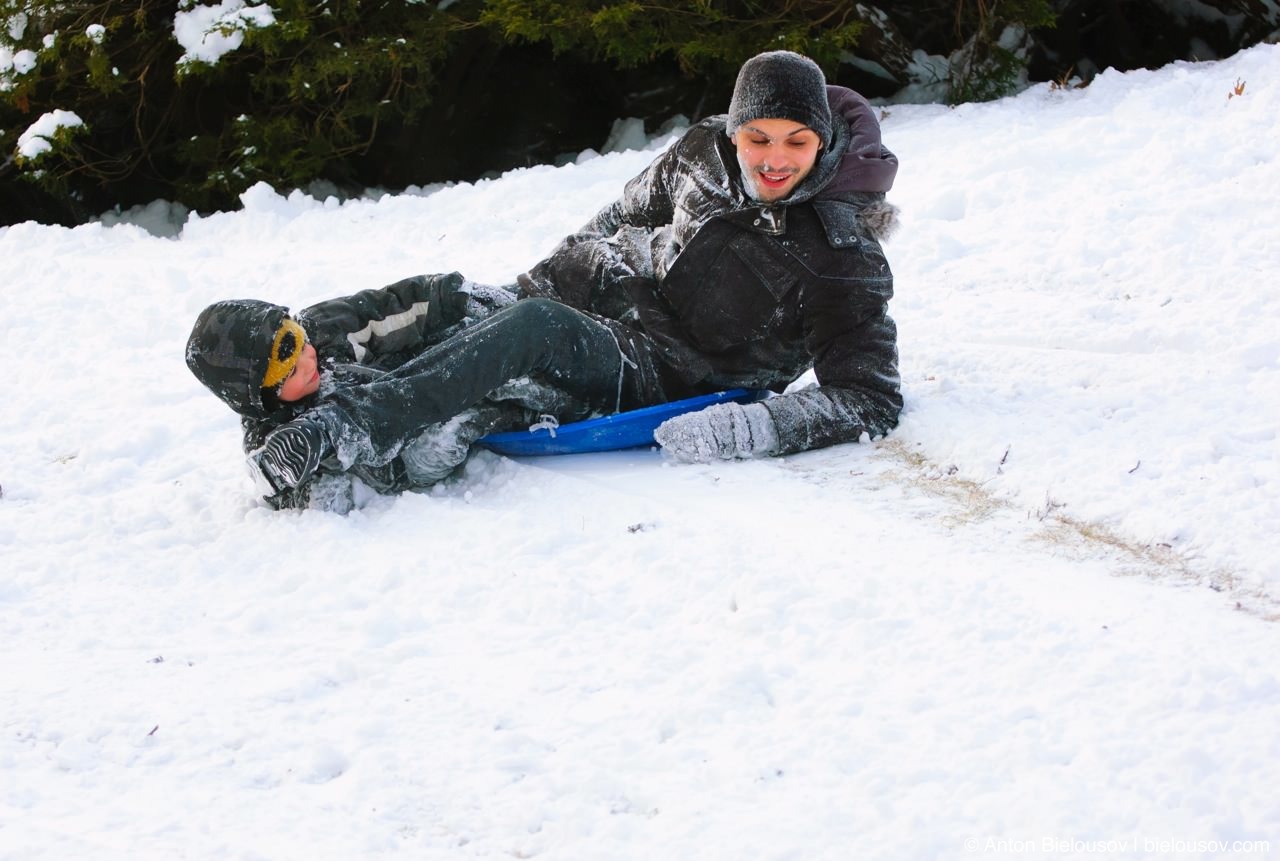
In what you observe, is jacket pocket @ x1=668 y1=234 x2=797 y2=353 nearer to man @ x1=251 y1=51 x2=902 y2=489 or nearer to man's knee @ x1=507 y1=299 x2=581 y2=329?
man @ x1=251 y1=51 x2=902 y2=489

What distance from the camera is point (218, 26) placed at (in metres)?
6.46

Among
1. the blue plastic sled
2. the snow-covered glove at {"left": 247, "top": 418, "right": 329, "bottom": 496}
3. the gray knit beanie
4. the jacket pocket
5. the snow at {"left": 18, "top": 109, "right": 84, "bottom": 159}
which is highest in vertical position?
the gray knit beanie

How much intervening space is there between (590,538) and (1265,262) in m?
2.55

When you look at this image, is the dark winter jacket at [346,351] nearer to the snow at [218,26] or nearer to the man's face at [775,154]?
the man's face at [775,154]

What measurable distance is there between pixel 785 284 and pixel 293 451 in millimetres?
1333

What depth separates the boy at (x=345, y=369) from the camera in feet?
9.81

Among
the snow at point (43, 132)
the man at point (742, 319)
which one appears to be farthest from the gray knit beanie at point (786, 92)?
the snow at point (43, 132)

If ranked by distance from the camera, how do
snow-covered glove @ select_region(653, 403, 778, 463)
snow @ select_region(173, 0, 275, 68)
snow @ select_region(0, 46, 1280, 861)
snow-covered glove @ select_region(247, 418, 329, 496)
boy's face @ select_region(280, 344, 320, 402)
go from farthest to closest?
1. snow @ select_region(173, 0, 275, 68)
2. snow-covered glove @ select_region(653, 403, 778, 463)
3. boy's face @ select_region(280, 344, 320, 402)
4. snow-covered glove @ select_region(247, 418, 329, 496)
5. snow @ select_region(0, 46, 1280, 861)

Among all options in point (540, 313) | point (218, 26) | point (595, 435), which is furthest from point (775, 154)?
point (218, 26)

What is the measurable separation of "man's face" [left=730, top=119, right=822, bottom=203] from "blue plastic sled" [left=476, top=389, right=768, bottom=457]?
0.60 metres

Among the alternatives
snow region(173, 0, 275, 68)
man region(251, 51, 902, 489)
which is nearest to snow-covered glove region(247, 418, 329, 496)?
man region(251, 51, 902, 489)

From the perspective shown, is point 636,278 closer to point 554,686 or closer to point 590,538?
point 590,538

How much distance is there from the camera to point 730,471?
3227mm

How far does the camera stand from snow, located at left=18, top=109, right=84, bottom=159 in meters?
6.64
